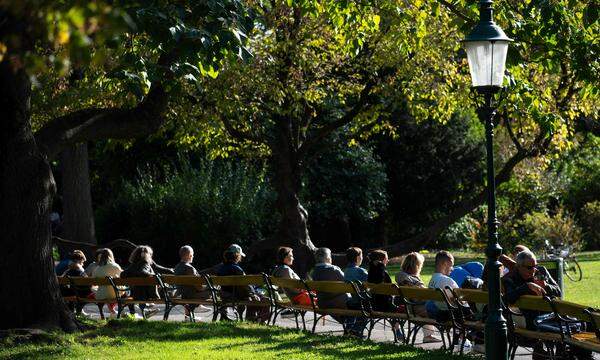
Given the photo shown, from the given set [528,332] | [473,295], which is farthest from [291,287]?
[528,332]

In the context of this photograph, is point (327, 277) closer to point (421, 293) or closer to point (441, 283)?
point (441, 283)

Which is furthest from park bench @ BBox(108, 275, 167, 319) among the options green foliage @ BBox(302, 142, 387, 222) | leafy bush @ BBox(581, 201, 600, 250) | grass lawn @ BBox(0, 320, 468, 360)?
leafy bush @ BBox(581, 201, 600, 250)

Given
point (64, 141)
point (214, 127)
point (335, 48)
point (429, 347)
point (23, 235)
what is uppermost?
point (335, 48)

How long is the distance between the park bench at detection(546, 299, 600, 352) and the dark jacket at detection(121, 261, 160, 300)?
7529 millimetres

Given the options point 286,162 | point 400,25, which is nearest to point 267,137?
point 286,162

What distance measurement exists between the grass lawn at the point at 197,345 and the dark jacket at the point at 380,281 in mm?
762

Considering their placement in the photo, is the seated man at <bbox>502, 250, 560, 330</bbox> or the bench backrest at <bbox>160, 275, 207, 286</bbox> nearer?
the seated man at <bbox>502, 250, 560, 330</bbox>

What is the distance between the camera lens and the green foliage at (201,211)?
95.5ft

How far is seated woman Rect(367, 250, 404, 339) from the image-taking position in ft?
44.1

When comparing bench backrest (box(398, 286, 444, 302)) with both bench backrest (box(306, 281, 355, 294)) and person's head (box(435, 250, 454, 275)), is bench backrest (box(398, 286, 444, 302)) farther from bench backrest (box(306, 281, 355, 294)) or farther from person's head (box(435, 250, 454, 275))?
bench backrest (box(306, 281, 355, 294))

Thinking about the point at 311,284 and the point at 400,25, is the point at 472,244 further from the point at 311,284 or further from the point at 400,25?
the point at 311,284

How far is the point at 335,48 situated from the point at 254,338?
1071 cm

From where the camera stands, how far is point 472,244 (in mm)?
36500

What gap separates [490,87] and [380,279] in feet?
14.4
